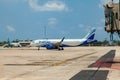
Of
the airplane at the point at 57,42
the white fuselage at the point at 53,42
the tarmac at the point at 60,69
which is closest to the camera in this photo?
the tarmac at the point at 60,69

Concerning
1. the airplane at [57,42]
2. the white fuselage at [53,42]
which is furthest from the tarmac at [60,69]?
the white fuselage at [53,42]

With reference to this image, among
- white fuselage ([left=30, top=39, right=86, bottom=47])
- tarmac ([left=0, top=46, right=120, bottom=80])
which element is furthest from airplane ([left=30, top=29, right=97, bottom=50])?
tarmac ([left=0, top=46, right=120, bottom=80])

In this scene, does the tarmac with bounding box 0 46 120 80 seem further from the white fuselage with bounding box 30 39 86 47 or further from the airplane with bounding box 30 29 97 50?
the white fuselage with bounding box 30 39 86 47

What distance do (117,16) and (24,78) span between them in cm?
1183

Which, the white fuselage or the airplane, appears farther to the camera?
the white fuselage

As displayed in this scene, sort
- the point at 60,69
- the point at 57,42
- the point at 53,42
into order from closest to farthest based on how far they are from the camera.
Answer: the point at 60,69 → the point at 57,42 → the point at 53,42

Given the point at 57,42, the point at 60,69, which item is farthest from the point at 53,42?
the point at 60,69

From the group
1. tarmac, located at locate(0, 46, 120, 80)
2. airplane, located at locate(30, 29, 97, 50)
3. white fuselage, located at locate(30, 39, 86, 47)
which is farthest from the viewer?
white fuselage, located at locate(30, 39, 86, 47)

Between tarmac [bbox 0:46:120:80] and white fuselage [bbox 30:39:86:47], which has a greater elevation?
tarmac [bbox 0:46:120:80]

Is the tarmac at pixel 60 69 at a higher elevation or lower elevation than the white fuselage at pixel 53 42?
higher

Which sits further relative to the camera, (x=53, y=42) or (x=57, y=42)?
(x=53, y=42)

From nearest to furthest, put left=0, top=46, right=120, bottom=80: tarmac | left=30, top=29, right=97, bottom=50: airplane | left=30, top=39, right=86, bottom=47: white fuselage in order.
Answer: left=0, top=46, right=120, bottom=80: tarmac, left=30, top=29, right=97, bottom=50: airplane, left=30, top=39, right=86, bottom=47: white fuselage

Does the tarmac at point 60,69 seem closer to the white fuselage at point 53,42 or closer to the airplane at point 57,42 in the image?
the airplane at point 57,42

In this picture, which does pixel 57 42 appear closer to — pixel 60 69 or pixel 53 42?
pixel 53 42
